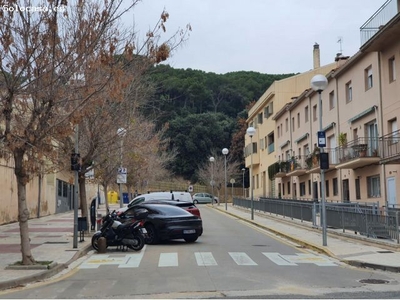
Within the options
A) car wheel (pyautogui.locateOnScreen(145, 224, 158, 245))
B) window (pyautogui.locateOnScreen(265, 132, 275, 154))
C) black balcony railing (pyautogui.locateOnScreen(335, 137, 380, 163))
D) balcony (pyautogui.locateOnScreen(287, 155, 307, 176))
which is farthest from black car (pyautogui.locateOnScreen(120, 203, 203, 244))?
window (pyautogui.locateOnScreen(265, 132, 275, 154))

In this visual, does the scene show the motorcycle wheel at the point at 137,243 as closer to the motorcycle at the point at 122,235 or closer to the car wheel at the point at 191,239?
the motorcycle at the point at 122,235

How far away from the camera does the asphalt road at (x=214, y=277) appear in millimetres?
9555

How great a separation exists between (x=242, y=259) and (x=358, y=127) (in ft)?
59.7

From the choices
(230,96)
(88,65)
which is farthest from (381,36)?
(230,96)

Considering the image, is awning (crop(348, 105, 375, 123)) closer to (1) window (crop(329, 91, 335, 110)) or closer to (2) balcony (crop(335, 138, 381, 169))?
(2) balcony (crop(335, 138, 381, 169))

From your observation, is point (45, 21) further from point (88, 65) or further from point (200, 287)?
point (200, 287)

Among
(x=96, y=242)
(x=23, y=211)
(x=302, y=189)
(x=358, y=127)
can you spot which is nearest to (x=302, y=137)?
(x=302, y=189)

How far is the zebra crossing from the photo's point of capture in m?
13.5

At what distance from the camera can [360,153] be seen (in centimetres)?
2795

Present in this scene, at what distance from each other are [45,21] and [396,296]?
359 inches

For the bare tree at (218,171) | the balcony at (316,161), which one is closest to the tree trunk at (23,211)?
the balcony at (316,161)

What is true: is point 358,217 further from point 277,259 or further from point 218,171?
point 218,171

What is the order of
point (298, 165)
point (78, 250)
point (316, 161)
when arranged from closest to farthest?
point (78, 250) < point (316, 161) < point (298, 165)

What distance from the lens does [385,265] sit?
1278cm
